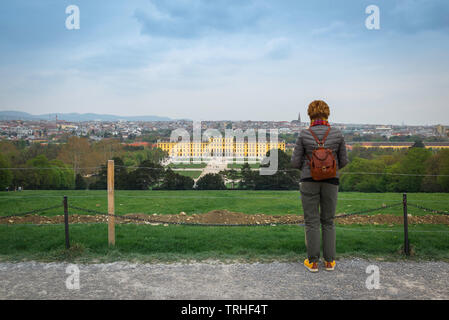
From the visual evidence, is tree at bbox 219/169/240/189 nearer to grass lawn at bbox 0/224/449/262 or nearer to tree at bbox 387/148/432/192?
tree at bbox 387/148/432/192

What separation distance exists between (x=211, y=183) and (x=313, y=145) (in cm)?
1567

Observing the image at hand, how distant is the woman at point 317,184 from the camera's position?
15.9ft

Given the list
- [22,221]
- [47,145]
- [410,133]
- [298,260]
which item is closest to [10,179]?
[22,221]

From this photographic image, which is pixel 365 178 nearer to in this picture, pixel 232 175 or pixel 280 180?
pixel 280 180

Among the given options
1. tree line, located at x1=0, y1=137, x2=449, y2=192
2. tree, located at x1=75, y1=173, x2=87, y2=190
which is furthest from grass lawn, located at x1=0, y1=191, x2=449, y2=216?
tree, located at x1=75, y1=173, x2=87, y2=190

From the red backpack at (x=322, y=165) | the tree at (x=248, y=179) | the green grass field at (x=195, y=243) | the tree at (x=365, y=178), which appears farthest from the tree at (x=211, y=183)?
the red backpack at (x=322, y=165)

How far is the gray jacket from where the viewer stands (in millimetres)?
4855

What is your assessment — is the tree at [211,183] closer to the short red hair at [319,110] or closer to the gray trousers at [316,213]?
the gray trousers at [316,213]

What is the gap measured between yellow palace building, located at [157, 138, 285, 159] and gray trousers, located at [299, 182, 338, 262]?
93.5 feet

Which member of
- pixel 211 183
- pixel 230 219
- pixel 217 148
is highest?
pixel 217 148

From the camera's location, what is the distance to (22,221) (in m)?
9.77

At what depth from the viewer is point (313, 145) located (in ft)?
15.9

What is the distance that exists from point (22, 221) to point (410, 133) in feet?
102

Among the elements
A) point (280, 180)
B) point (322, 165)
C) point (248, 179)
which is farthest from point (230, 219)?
point (248, 179)
